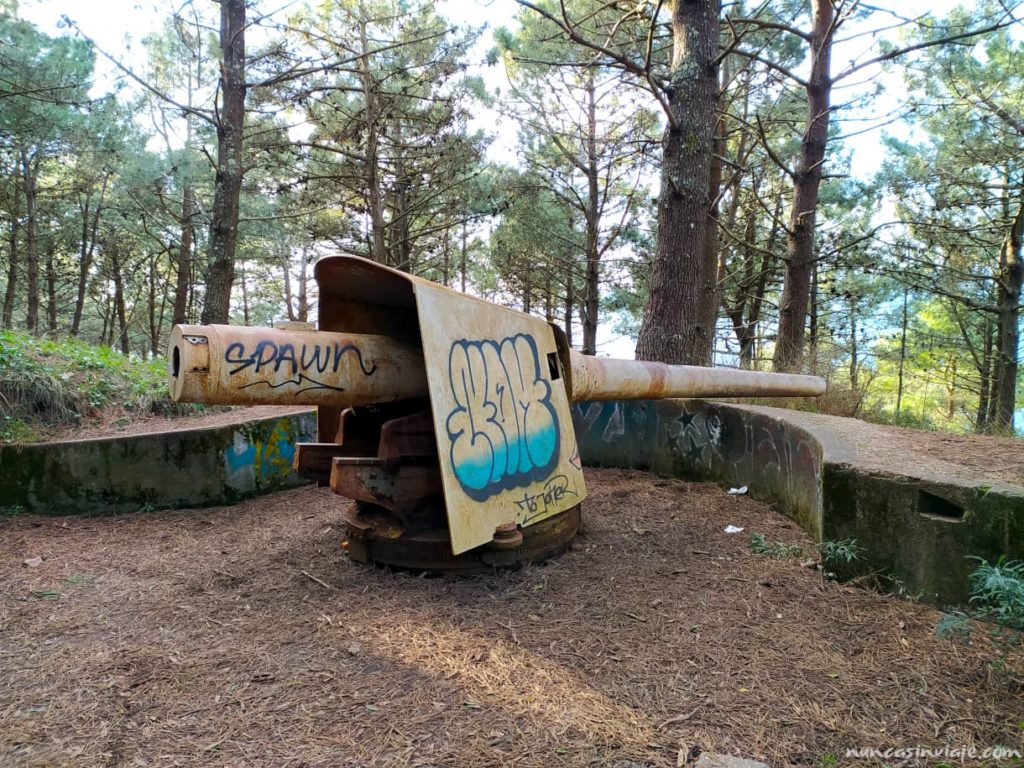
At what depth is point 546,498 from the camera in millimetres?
3225

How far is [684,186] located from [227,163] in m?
5.33

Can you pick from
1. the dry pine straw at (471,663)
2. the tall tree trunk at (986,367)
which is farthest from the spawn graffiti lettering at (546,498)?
the tall tree trunk at (986,367)

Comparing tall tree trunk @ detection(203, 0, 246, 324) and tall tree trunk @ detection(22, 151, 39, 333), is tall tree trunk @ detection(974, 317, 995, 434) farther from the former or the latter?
tall tree trunk @ detection(22, 151, 39, 333)

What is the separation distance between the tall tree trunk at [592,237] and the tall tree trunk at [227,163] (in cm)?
851

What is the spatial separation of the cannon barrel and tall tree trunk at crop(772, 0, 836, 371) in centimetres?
611

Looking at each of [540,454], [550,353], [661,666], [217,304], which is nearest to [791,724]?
[661,666]

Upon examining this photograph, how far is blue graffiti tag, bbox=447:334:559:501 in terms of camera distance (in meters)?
2.71

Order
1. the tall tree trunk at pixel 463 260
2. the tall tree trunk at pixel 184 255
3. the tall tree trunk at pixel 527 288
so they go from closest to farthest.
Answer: the tall tree trunk at pixel 184 255, the tall tree trunk at pixel 527 288, the tall tree trunk at pixel 463 260

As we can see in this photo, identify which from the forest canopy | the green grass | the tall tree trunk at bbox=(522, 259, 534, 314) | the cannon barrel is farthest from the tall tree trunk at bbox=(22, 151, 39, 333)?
the cannon barrel

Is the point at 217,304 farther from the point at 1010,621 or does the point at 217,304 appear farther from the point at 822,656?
the point at 1010,621

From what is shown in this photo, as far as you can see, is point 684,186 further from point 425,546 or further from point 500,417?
point 425,546

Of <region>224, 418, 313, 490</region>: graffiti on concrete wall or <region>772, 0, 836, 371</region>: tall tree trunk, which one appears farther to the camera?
<region>772, 0, 836, 371</region>: tall tree trunk

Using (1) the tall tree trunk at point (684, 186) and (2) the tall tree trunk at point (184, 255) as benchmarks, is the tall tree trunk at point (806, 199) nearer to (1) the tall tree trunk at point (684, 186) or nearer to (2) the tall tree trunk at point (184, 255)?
(1) the tall tree trunk at point (684, 186)

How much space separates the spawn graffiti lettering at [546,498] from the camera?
10.1ft
